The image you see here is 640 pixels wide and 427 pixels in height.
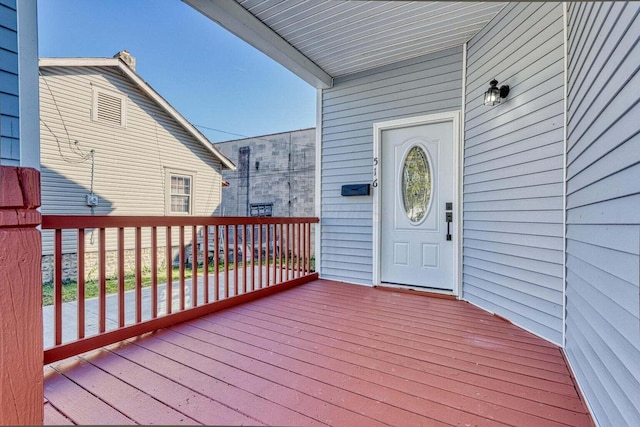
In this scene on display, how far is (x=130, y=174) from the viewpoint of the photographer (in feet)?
22.2

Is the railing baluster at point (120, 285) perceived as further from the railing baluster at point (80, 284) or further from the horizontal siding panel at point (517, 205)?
the horizontal siding panel at point (517, 205)

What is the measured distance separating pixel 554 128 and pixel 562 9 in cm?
84

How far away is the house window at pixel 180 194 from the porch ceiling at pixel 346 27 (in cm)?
509

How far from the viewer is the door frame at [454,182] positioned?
330cm

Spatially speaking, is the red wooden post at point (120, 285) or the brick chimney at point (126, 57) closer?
the red wooden post at point (120, 285)

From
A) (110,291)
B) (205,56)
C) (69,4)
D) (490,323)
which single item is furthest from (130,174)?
(490,323)

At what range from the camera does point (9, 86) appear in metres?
1.60

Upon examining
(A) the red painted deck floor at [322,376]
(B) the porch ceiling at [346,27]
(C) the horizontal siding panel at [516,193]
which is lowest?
(A) the red painted deck floor at [322,376]

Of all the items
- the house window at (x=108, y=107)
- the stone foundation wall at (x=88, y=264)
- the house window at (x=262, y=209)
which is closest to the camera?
the stone foundation wall at (x=88, y=264)

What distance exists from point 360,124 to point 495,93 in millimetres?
1605

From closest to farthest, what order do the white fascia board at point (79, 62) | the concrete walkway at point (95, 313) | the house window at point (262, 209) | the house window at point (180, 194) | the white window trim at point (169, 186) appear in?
the concrete walkway at point (95, 313), the white fascia board at point (79, 62), the white window trim at point (169, 186), the house window at point (180, 194), the house window at point (262, 209)

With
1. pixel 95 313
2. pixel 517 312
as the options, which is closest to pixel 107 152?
pixel 95 313

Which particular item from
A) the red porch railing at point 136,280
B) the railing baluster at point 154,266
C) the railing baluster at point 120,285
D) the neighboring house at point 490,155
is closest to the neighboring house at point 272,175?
the neighboring house at point 490,155

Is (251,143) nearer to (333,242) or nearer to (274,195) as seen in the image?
(274,195)
